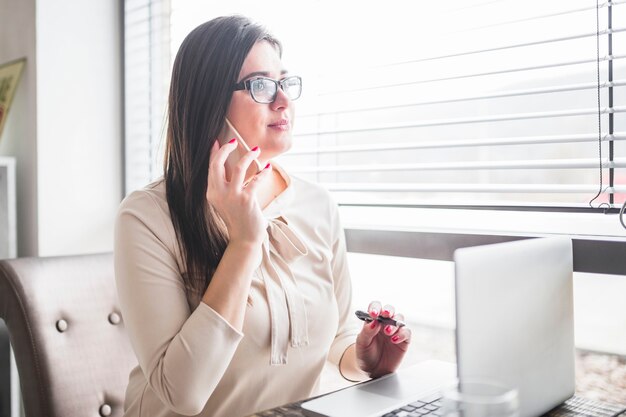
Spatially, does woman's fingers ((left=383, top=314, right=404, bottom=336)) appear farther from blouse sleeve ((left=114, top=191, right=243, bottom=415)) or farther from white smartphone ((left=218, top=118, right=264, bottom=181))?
white smartphone ((left=218, top=118, right=264, bottom=181))

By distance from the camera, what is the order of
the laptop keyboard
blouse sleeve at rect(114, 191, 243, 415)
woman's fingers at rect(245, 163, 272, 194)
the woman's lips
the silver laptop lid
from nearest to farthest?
the silver laptop lid, the laptop keyboard, blouse sleeve at rect(114, 191, 243, 415), woman's fingers at rect(245, 163, 272, 194), the woman's lips

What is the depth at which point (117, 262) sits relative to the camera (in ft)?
3.61

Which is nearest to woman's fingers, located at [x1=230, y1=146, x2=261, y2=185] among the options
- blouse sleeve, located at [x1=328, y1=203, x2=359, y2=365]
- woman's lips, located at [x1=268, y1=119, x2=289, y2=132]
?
woman's lips, located at [x1=268, y1=119, x2=289, y2=132]

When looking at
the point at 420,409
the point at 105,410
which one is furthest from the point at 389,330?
the point at 105,410

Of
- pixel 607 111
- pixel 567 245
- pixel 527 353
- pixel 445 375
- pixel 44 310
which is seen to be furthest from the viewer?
pixel 44 310

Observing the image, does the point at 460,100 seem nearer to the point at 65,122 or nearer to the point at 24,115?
the point at 65,122

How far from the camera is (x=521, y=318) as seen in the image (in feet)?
2.68

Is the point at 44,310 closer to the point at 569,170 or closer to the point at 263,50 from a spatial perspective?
the point at 263,50

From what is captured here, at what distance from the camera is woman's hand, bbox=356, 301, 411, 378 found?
112cm

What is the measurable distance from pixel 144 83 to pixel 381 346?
5.13 ft

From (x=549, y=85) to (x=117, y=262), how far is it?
98cm

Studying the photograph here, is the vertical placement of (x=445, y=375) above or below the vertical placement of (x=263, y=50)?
below

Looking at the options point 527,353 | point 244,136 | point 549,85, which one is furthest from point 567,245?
point 244,136

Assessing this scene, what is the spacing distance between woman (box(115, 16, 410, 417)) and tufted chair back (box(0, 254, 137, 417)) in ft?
0.62
